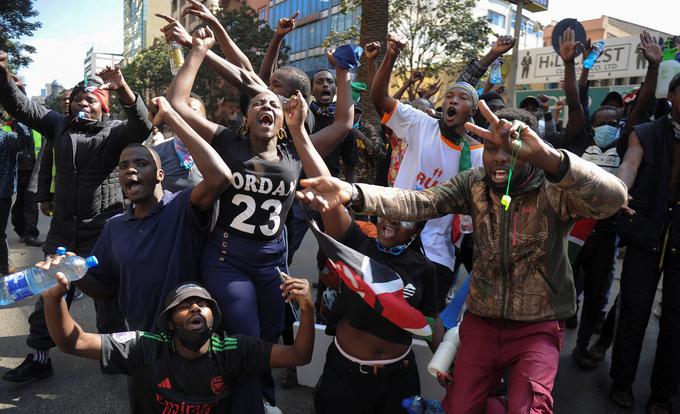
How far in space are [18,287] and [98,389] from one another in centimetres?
153

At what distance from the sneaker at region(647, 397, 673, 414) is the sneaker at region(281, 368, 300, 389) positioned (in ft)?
7.77

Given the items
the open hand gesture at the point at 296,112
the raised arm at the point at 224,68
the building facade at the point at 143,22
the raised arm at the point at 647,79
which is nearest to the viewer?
the open hand gesture at the point at 296,112

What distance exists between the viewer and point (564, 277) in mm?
2432

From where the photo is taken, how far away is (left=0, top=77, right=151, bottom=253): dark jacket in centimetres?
377

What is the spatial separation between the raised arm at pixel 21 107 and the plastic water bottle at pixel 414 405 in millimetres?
3152

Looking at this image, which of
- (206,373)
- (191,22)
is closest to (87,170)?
(206,373)

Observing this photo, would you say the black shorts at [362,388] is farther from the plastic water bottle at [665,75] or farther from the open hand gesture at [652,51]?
the plastic water bottle at [665,75]

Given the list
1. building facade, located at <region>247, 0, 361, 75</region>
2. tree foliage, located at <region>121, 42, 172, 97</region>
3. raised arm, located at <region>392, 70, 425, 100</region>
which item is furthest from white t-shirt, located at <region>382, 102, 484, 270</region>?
tree foliage, located at <region>121, 42, 172, 97</region>

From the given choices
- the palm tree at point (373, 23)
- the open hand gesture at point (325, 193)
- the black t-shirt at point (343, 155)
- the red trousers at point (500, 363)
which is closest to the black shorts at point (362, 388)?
the red trousers at point (500, 363)

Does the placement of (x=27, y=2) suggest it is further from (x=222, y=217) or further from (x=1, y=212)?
(x=222, y=217)

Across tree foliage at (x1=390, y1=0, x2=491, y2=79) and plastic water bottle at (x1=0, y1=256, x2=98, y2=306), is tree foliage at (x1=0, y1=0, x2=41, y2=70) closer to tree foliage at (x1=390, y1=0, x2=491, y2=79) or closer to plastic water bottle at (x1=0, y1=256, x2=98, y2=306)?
tree foliage at (x1=390, y1=0, x2=491, y2=79)

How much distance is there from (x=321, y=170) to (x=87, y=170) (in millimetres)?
2083

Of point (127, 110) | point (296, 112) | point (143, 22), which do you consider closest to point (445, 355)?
point (296, 112)

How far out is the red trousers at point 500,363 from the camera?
2.27m
